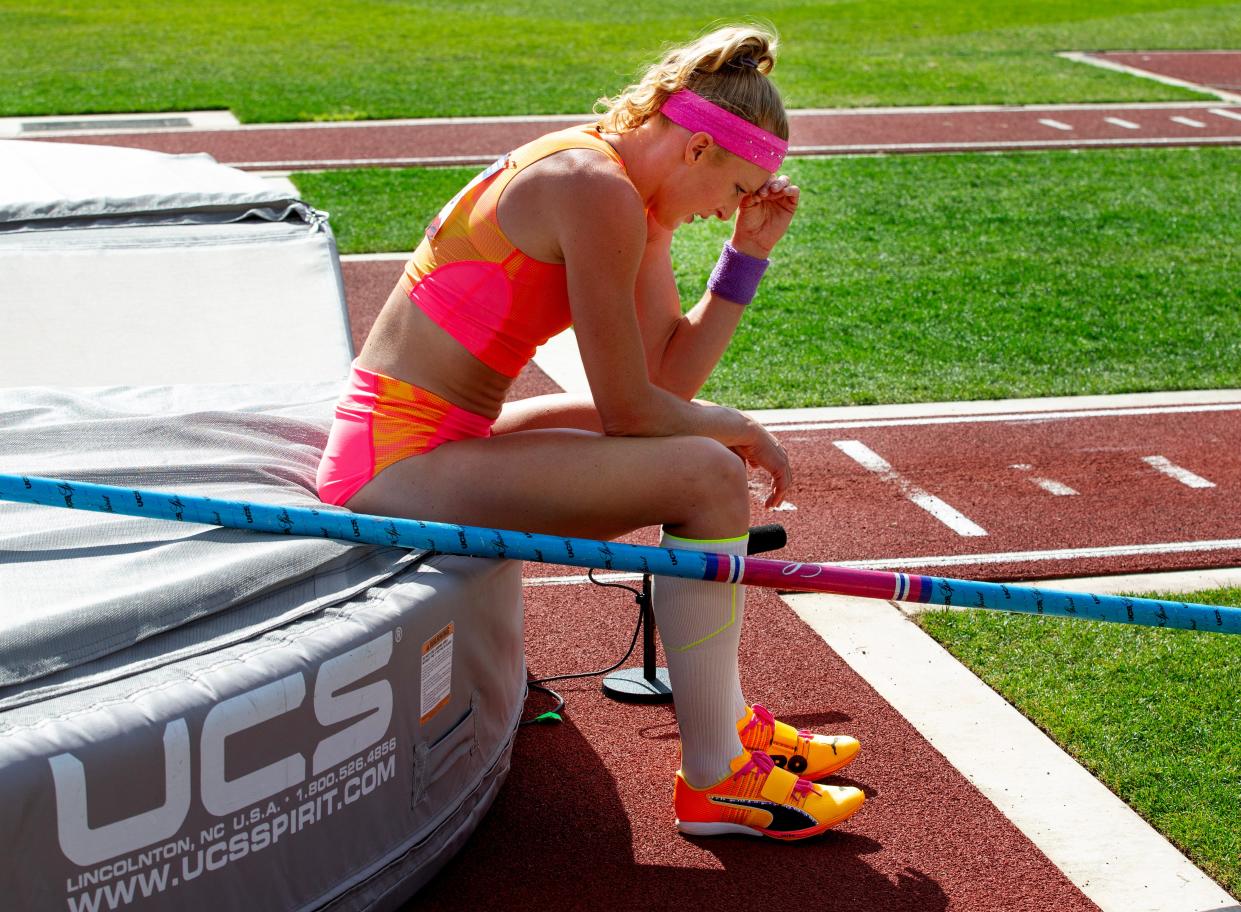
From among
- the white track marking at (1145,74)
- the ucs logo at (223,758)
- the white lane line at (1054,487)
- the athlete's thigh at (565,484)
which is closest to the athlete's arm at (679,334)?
the athlete's thigh at (565,484)

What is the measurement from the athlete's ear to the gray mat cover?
951 millimetres

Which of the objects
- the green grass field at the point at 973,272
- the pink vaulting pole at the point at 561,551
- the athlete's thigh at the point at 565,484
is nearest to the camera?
the pink vaulting pole at the point at 561,551

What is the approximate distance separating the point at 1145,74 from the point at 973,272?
9998 mm

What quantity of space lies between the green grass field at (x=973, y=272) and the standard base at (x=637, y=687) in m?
2.41

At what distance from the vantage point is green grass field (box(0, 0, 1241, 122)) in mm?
14461

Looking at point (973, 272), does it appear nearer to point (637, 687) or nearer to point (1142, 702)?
point (1142, 702)

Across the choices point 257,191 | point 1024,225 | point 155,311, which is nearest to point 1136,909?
point 155,311

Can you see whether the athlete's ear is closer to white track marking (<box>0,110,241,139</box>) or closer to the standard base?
the standard base

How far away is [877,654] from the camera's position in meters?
4.03

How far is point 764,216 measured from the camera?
3445 millimetres

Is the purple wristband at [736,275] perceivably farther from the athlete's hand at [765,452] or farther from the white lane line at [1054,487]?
the white lane line at [1054,487]

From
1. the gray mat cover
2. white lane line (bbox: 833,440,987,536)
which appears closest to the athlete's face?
the gray mat cover

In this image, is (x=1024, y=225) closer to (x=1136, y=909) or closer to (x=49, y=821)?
(x=1136, y=909)

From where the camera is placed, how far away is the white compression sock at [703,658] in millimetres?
3010
